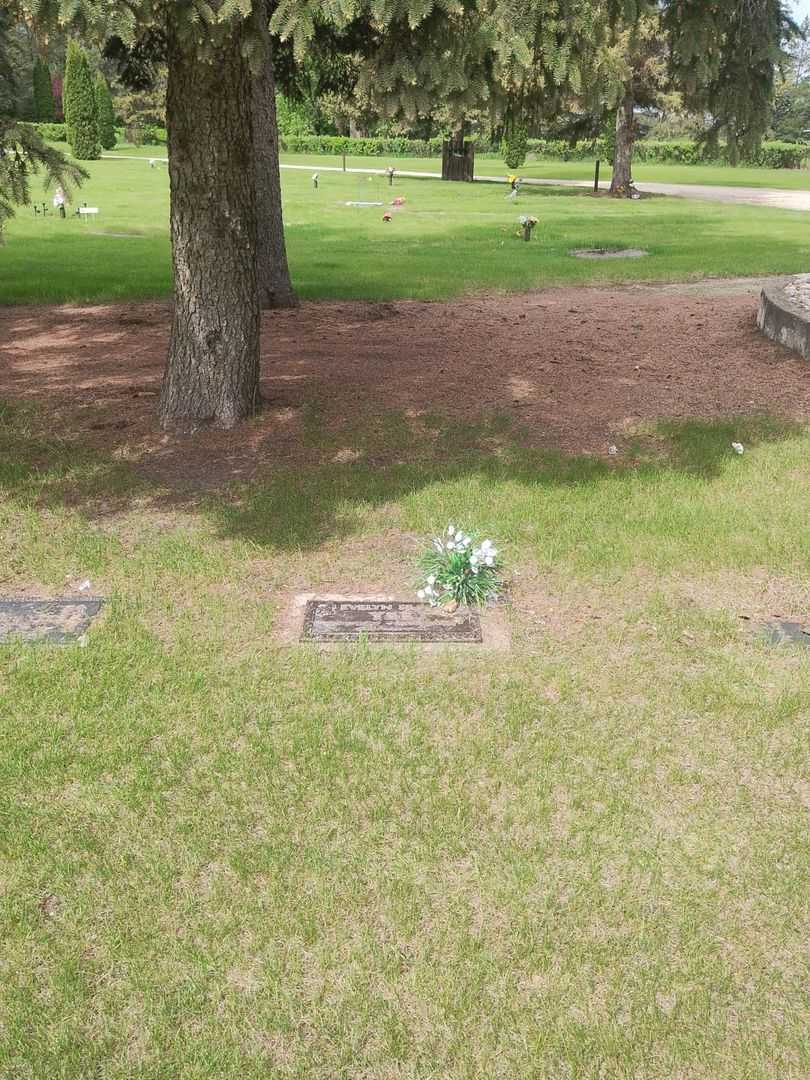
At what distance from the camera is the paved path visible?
1125 inches

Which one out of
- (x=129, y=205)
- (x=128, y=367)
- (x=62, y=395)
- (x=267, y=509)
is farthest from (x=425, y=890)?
(x=129, y=205)

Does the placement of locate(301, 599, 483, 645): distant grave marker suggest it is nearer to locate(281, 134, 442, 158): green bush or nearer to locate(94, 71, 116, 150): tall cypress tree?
locate(94, 71, 116, 150): tall cypress tree

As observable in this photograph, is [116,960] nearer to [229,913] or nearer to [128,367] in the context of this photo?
[229,913]

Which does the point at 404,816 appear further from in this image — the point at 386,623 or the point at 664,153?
the point at 664,153

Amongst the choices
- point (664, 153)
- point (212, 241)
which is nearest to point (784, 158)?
point (664, 153)

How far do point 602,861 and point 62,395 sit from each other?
20.8 ft

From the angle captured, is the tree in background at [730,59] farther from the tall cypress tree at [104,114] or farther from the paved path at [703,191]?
the tall cypress tree at [104,114]

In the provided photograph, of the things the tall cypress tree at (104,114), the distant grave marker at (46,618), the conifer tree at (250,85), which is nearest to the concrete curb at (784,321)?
the conifer tree at (250,85)

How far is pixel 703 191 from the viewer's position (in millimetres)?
32875

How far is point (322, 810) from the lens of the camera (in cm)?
328

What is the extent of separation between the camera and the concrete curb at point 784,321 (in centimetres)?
880

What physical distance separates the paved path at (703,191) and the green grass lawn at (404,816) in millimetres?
25134

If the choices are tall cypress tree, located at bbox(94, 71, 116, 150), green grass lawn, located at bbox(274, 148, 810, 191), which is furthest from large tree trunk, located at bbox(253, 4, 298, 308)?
tall cypress tree, located at bbox(94, 71, 116, 150)

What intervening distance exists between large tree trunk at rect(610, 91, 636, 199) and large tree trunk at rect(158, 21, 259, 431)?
2484 cm
